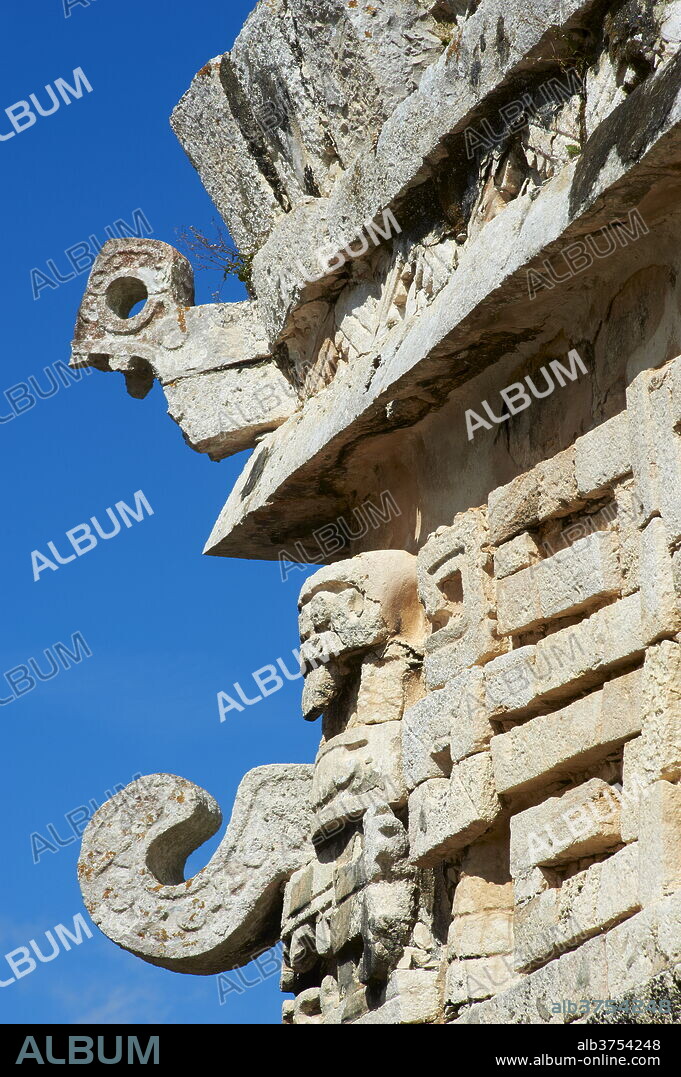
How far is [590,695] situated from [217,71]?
11.5ft

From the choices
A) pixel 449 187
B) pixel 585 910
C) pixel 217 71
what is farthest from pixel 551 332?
pixel 217 71

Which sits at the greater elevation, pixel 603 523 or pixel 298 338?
pixel 298 338

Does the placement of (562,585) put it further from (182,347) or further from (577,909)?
(182,347)

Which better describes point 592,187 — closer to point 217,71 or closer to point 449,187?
point 449,187

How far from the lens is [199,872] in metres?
7.25

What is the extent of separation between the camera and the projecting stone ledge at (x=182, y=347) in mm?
7449

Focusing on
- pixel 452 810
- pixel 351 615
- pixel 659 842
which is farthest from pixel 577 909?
pixel 351 615

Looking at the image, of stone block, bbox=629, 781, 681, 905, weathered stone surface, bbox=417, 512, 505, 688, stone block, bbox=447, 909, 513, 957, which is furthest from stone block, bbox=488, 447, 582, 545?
stone block, bbox=447, 909, 513, 957

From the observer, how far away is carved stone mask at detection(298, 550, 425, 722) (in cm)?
648

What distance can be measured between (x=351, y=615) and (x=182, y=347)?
1764mm

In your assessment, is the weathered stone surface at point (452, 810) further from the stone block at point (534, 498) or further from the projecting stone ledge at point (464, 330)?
the projecting stone ledge at point (464, 330)

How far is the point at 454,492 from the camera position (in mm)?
6293
